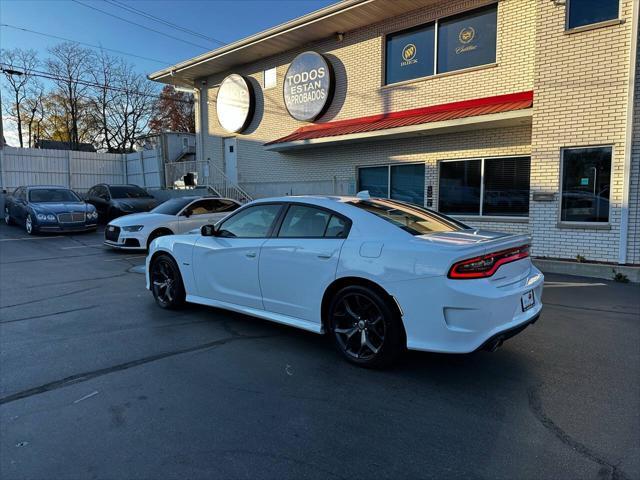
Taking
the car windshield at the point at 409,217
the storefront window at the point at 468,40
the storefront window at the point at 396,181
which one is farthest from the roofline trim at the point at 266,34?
the car windshield at the point at 409,217

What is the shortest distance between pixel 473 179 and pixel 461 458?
9.30 meters

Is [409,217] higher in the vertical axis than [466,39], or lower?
lower

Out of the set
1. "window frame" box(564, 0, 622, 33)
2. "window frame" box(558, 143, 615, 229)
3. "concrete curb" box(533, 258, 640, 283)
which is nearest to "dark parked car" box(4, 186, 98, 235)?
"concrete curb" box(533, 258, 640, 283)

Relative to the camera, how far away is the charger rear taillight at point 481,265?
11.3 feet

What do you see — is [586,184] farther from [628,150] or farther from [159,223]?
[159,223]

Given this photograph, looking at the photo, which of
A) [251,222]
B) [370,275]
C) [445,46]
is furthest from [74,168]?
[370,275]

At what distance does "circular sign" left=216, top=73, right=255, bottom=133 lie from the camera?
16.5 meters

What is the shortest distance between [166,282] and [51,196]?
1160cm

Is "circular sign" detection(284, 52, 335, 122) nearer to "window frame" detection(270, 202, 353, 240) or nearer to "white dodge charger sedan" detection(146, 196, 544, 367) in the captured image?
"white dodge charger sedan" detection(146, 196, 544, 367)

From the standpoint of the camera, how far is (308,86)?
14445 millimetres

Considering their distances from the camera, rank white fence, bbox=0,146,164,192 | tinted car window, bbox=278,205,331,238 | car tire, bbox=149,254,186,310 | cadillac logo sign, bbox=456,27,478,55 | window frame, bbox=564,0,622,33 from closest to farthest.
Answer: tinted car window, bbox=278,205,331,238 → car tire, bbox=149,254,186,310 → window frame, bbox=564,0,622,33 → cadillac logo sign, bbox=456,27,478,55 → white fence, bbox=0,146,164,192

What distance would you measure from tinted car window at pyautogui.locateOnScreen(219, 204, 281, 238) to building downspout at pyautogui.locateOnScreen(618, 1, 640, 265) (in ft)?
22.8

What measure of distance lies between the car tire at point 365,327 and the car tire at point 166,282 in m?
2.45

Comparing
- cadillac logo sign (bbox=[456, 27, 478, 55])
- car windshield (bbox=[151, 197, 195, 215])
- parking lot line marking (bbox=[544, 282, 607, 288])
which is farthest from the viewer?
car windshield (bbox=[151, 197, 195, 215])
